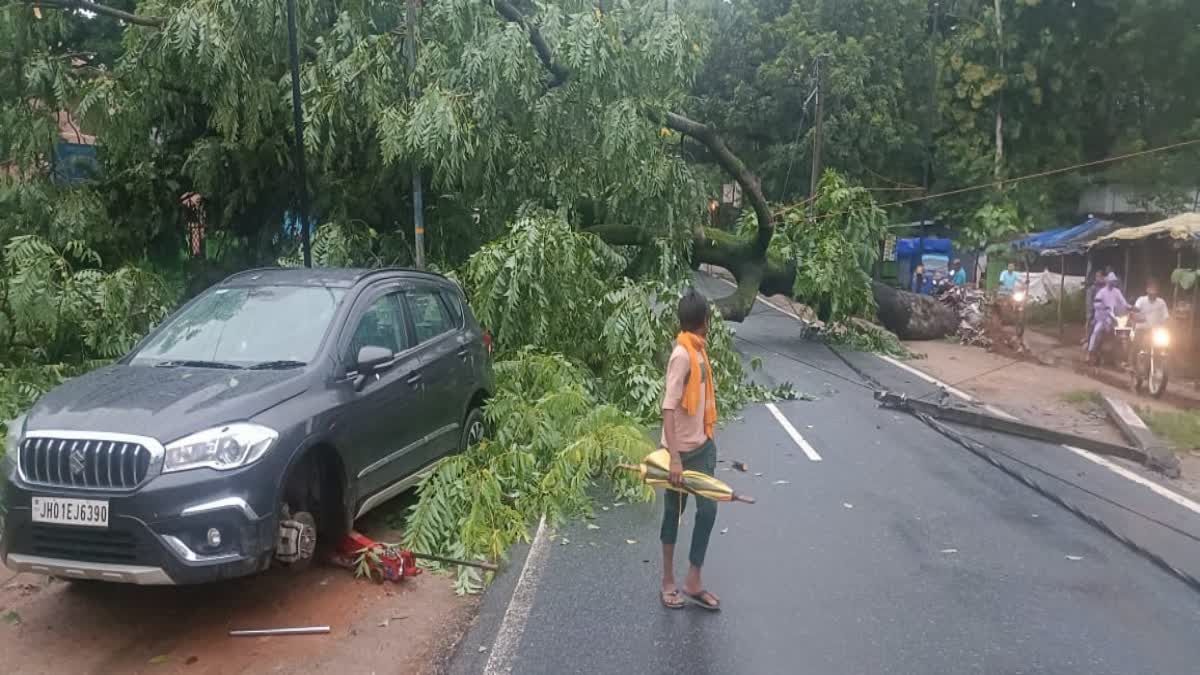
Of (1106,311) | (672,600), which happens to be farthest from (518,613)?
(1106,311)

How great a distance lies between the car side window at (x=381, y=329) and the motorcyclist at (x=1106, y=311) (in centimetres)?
1478

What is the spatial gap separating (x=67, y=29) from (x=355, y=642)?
10.8m

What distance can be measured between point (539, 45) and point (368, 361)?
7.19m

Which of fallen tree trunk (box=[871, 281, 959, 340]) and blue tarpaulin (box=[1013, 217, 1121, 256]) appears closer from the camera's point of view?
fallen tree trunk (box=[871, 281, 959, 340])

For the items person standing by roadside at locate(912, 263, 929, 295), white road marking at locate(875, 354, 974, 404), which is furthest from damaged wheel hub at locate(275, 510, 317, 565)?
person standing by roadside at locate(912, 263, 929, 295)

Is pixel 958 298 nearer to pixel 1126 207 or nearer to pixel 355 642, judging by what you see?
pixel 1126 207

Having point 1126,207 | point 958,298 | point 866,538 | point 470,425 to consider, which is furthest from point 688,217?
point 1126,207

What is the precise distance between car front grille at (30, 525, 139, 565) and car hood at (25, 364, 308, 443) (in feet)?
1.63

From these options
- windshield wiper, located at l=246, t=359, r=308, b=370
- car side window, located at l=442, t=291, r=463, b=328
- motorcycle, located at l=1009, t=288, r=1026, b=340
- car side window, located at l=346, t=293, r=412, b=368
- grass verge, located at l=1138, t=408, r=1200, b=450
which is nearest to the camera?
windshield wiper, located at l=246, t=359, r=308, b=370

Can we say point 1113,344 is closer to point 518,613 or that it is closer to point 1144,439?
point 1144,439

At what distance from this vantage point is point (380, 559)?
577 cm

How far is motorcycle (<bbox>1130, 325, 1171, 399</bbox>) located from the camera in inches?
551

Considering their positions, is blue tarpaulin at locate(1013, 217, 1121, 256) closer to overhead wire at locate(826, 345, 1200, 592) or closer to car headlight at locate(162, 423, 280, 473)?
overhead wire at locate(826, 345, 1200, 592)

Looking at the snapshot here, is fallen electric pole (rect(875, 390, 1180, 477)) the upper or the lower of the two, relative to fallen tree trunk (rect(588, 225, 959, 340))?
lower
